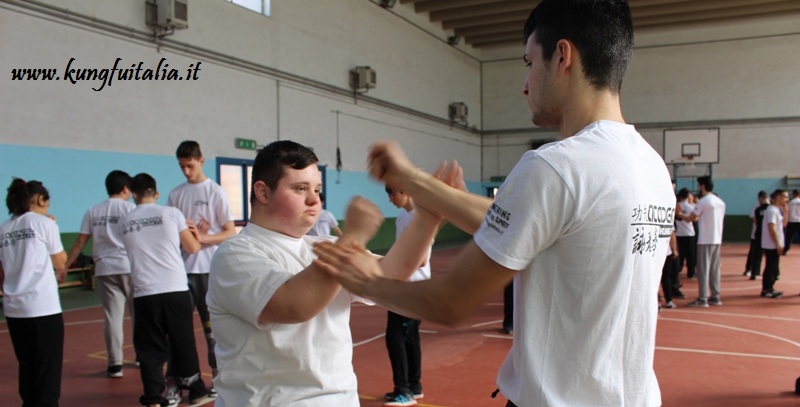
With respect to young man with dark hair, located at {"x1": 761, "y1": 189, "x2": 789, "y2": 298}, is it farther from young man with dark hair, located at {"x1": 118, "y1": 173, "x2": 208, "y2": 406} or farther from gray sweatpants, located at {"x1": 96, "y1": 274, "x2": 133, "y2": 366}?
gray sweatpants, located at {"x1": 96, "y1": 274, "x2": 133, "y2": 366}

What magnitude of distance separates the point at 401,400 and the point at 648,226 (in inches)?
153

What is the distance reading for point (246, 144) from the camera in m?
13.1

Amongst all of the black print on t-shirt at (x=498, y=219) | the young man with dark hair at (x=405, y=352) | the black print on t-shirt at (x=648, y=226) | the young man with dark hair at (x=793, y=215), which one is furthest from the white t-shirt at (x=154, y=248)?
the young man with dark hair at (x=793, y=215)

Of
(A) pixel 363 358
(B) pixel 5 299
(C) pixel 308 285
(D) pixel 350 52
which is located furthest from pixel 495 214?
(D) pixel 350 52

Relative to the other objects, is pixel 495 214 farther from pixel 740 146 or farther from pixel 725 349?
pixel 740 146

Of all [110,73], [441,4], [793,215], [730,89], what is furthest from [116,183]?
[730,89]

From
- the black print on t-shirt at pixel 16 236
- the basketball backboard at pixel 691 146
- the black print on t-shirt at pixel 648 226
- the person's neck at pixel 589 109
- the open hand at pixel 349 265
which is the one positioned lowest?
the black print on t-shirt at pixel 16 236

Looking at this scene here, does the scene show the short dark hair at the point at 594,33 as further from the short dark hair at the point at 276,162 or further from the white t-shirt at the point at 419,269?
the white t-shirt at the point at 419,269

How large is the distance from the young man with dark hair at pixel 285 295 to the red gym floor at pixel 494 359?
125 inches

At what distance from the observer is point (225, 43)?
41.0ft

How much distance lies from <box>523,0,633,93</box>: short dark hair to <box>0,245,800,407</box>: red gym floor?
12.6 ft

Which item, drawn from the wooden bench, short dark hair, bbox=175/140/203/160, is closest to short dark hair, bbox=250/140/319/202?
short dark hair, bbox=175/140/203/160

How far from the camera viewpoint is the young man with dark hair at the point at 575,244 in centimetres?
134

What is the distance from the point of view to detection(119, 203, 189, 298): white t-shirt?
4969 millimetres
